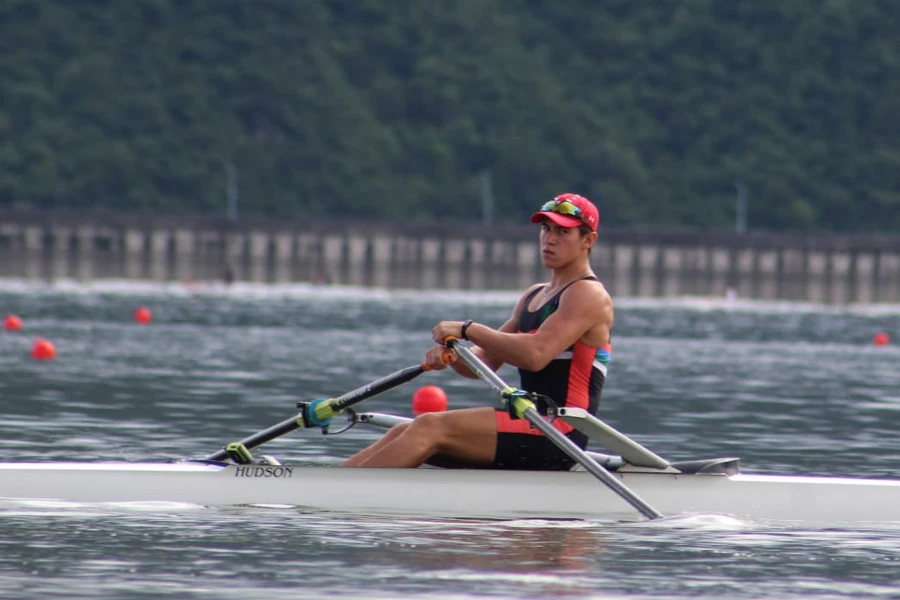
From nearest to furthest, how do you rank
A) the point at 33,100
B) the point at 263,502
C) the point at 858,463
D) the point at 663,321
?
the point at 263,502, the point at 858,463, the point at 663,321, the point at 33,100

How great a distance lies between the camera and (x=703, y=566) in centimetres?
1052

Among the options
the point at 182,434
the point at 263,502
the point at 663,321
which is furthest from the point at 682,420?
the point at 663,321

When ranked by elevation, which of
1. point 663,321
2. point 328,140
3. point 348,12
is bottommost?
point 663,321

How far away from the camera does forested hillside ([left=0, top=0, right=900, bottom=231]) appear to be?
117 meters

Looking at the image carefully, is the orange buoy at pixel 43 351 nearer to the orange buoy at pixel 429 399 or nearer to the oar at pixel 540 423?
Result: the orange buoy at pixel 429 399

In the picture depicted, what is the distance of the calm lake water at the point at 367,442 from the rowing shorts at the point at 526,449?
0.38 metres

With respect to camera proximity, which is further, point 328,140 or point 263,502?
point 328,140

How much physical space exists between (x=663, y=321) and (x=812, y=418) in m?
45.9

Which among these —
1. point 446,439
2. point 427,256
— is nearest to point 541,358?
point 446,439

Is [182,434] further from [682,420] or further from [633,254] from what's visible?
[633,254]

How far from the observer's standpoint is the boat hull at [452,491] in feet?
38.7

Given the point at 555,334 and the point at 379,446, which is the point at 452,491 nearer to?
the point at 379,446

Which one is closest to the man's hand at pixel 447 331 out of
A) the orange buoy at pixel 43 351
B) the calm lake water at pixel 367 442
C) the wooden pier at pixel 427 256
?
the calm lake water at pixel 367 442

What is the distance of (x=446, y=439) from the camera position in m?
11.7
